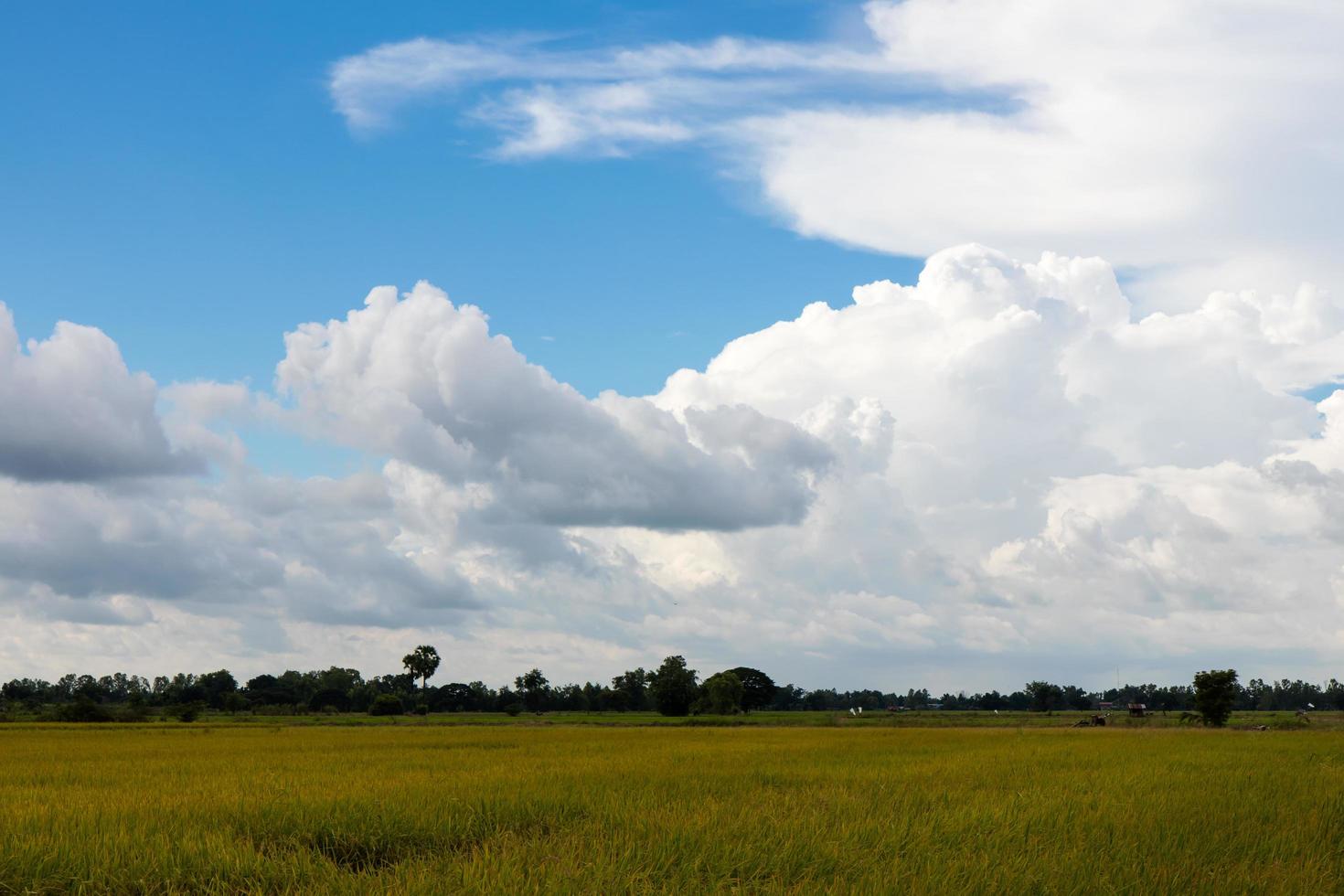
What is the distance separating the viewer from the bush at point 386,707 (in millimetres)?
114188

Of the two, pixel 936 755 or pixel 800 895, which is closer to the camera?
pixel 800 895

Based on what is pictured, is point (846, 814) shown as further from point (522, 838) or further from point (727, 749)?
point (727, 749)

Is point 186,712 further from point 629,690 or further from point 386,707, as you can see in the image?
point 629,690

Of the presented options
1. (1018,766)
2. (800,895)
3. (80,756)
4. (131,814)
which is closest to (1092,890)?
(800,895)

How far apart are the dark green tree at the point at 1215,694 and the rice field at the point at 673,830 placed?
5210 cm

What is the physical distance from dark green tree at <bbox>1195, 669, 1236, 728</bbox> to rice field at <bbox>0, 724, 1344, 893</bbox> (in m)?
52.1

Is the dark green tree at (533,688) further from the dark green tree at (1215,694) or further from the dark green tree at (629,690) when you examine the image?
the dark green tree at (1215,694)

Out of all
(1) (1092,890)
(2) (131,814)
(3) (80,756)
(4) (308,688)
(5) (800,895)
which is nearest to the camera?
(5) (800,895)

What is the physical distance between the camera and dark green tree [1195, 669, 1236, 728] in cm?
6538

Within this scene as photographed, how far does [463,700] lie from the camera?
154 m

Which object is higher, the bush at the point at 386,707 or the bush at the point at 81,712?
the bush at the point at 81,712

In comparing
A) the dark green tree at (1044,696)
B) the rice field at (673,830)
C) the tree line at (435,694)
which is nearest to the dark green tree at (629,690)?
the tree line at (435,694)

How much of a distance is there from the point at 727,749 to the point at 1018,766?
912cm

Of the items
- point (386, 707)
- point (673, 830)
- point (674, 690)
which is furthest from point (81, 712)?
point (673, 830)
